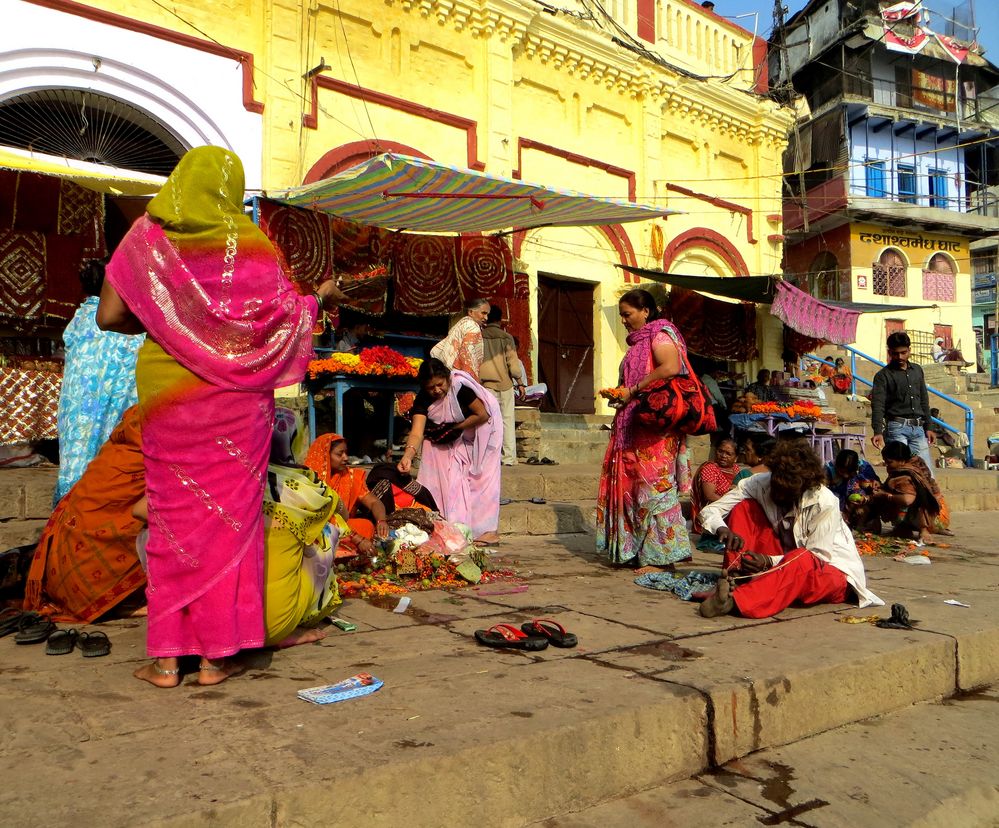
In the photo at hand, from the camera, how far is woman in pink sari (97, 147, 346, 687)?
276 centimetres

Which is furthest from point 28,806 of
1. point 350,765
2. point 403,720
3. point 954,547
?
point 954,547

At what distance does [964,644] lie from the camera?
Answer: 3598mm

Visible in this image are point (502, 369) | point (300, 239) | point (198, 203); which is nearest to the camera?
point (198, 203)

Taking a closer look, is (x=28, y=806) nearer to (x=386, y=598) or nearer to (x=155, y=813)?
(x=155, y=813)

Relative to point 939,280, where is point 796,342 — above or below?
below

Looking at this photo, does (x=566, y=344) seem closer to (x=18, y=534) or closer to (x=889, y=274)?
(x=18, y=534)

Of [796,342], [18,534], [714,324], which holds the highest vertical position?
[714,324]

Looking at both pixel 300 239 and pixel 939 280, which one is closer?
pixel 300 239

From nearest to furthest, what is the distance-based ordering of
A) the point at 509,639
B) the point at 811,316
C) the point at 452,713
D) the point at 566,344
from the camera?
the point at 452,713, the point at 509,639, the point at 566,344, the point at 811,316

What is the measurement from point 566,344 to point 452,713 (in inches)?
429

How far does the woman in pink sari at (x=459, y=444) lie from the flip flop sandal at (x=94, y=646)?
2.68m

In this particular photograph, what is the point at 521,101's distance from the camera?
11891mm

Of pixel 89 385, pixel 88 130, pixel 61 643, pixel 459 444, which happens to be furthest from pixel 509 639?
pixel 88 130

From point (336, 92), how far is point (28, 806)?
927cm
